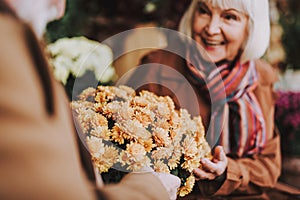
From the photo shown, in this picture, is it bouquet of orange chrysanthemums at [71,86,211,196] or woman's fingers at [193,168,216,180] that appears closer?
bouquet of orange chrysanthemums at [71,86,211,196]

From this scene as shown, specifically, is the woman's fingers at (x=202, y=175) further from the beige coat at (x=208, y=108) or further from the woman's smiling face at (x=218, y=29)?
the woman's smiling face at (x=218, y=29)

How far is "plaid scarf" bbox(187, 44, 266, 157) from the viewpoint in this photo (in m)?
1.19

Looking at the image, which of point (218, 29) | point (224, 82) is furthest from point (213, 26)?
point (224, 82)

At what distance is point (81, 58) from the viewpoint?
3.68 ft

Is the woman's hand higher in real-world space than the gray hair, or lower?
lower

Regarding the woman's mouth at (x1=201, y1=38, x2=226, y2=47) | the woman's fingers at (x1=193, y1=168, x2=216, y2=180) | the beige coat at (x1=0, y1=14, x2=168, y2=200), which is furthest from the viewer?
the woman's mouth at (x1=201, y1=38, x2=226, y2=47)

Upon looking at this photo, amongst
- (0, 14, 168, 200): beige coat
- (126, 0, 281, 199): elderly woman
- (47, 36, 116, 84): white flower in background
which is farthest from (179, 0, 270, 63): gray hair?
(0, 14, 168, 200): beige coat

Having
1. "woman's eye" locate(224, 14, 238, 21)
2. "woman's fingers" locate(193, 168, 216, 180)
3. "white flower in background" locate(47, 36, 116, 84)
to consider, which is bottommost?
"woman's fingers" locate(193, 168, 216, 180)

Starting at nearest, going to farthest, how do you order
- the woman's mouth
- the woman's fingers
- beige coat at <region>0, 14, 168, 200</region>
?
beige coat at <region>0, 14, 168, 200</region> < the woman's fingers < the woman's mouth

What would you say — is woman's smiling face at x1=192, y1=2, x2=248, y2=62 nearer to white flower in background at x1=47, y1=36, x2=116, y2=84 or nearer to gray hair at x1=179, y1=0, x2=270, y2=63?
gray hair at x1=179, y1=0, x2=270, y2=63

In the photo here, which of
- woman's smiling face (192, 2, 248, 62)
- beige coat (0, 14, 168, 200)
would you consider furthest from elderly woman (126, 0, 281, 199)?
beige coat (0, 14, 168, 200)

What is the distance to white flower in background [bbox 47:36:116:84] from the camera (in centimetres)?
110

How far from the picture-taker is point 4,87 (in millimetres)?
675

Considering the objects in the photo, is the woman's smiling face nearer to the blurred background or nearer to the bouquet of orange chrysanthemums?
the blurred background
